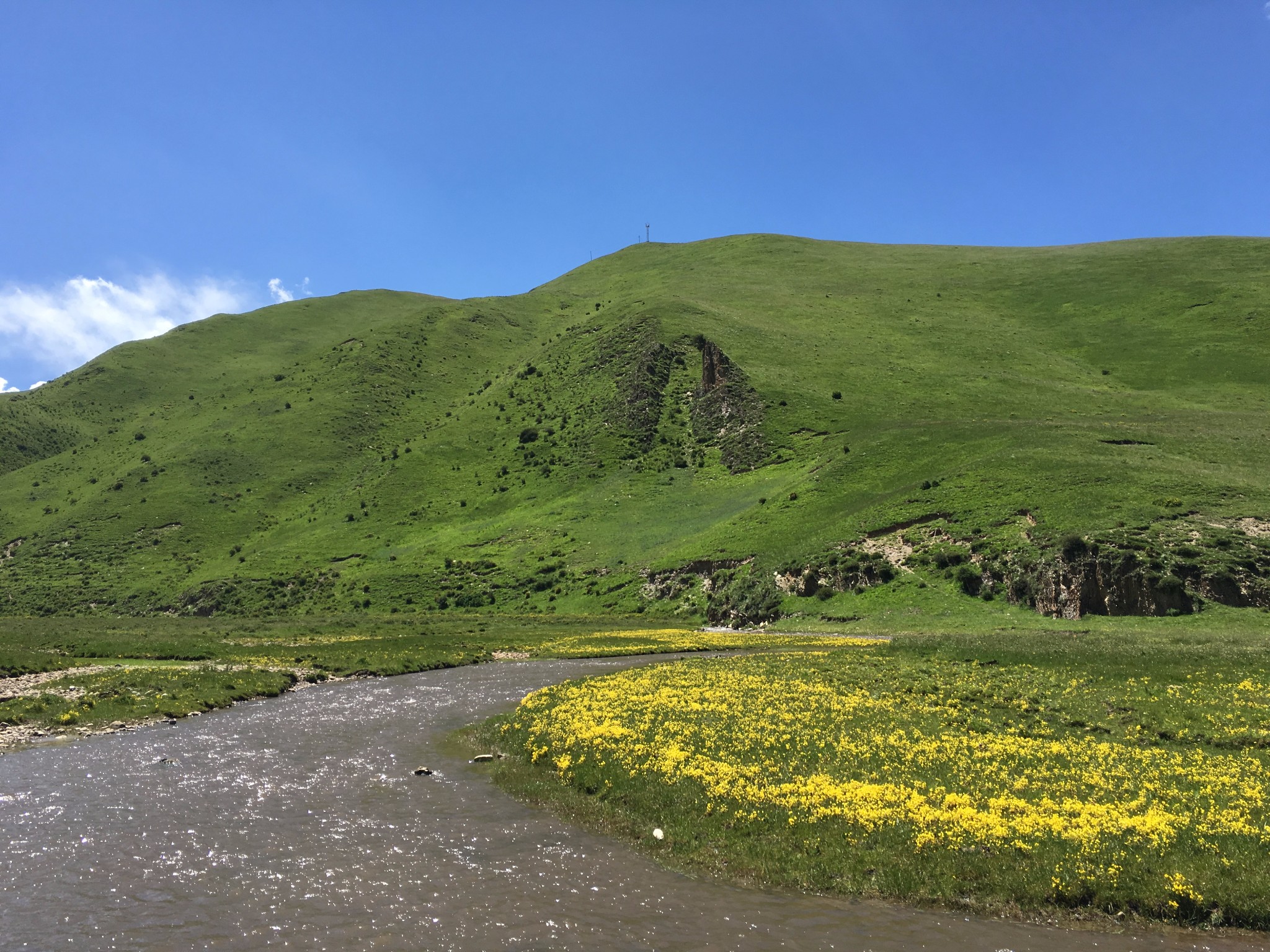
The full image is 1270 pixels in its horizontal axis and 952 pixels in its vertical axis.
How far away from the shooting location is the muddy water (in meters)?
11.8

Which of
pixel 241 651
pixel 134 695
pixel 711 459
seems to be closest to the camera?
pixel 134 695

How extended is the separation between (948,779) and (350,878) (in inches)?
542

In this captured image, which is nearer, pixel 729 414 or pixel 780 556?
pixel 780 556

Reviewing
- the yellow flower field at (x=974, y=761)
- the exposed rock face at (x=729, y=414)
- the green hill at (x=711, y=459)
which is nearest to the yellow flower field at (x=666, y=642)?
the green hill at (x=711, y=459)

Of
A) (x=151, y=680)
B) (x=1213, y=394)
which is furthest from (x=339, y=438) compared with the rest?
(x=1213, y=394)

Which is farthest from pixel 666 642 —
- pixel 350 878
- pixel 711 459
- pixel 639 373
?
pixel 639 373

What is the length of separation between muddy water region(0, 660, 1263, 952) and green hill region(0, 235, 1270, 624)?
52903 millimetres

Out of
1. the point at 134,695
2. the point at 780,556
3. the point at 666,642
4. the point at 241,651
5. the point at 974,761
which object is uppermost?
the point at 780,556

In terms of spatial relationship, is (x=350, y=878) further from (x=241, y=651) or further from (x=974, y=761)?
(x=241, y=651)

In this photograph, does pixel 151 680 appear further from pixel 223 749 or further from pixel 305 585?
pixel 305 585

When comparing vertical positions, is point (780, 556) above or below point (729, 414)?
below

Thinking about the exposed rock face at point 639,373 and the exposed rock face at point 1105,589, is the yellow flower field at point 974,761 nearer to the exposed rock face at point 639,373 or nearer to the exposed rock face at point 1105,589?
the exposed rock face at point 1105,589

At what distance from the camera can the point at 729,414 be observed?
129 m

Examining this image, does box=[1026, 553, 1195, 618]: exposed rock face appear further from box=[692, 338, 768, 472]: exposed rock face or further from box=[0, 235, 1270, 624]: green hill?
box=[692, 338, 768, 472]: exposed rock face
